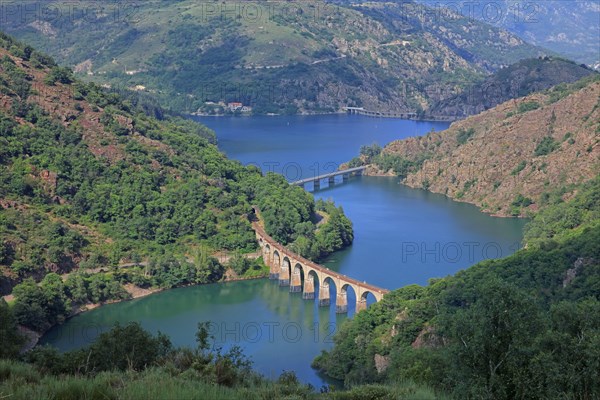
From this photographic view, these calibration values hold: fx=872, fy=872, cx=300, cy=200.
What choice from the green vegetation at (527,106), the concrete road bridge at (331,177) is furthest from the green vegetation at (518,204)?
the concrete road bridge at (331,177)

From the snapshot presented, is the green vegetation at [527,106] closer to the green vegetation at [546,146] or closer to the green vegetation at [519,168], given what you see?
the green vegetation at [546,146]

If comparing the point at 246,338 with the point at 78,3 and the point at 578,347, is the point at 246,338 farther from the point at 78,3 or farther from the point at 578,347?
the point at 78,3

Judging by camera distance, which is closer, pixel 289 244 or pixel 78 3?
pixel 289 244

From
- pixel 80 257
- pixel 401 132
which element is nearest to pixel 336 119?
pixel 401 132

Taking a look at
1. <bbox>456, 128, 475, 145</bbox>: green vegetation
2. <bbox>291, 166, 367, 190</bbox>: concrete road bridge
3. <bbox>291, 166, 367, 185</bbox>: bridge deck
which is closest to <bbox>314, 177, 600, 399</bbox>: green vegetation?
<bbox>291, 166, 367, 185</bbox>: bridge deck

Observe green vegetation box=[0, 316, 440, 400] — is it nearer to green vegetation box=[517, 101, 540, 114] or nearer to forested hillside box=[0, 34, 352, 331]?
forested hillside box=[0, 34, 352, 331]

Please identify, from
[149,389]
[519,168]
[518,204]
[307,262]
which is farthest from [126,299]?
[519,168]
